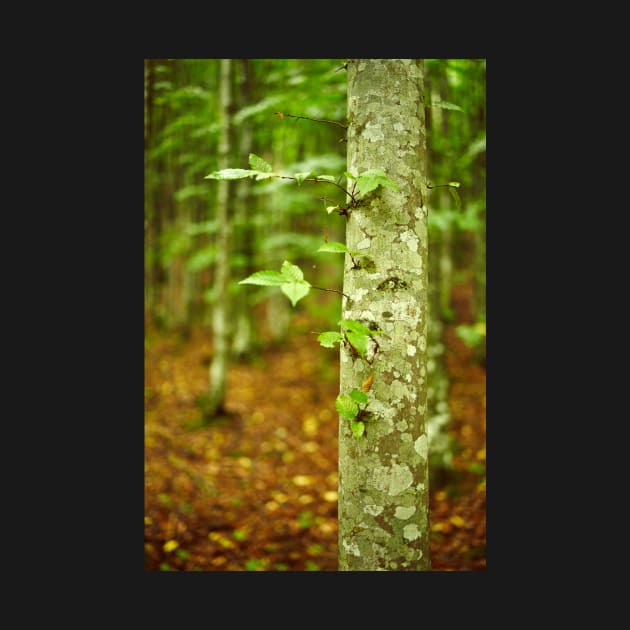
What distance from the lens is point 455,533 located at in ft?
13.1

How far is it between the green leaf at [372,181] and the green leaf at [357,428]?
1083mm

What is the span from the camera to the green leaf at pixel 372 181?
5.71 ft

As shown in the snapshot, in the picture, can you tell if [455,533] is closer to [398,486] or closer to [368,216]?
[398,486]

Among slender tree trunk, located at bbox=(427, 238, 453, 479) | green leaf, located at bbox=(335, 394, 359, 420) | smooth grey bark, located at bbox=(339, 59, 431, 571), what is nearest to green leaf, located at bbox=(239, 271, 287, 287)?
smooth grey bark, located at bbox=(339, 59, 431, 571)

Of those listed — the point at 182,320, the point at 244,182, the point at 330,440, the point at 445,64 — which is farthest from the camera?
the point at 182,320

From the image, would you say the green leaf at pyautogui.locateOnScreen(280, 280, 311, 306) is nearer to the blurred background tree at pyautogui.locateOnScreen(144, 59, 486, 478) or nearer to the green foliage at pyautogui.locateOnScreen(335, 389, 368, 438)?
the blurred background tree at pyautogui.locateOnScreen(144, 59, 486, 478)

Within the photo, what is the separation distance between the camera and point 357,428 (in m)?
1.95

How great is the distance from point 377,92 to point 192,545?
4.12 m

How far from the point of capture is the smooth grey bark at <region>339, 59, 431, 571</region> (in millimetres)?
1940

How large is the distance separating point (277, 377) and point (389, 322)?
6.76 m

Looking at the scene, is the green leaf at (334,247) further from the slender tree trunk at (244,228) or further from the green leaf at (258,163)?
the slender tree trunk at (244,228)

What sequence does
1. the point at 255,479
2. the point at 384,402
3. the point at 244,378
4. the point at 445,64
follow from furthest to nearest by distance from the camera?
the point at 244,378
the point at 255,479
the point at 445,64
the point at 384,402

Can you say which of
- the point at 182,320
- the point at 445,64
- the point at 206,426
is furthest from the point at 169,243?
the point at 445,64

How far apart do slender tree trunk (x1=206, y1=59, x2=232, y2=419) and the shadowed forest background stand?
0.05 metres
